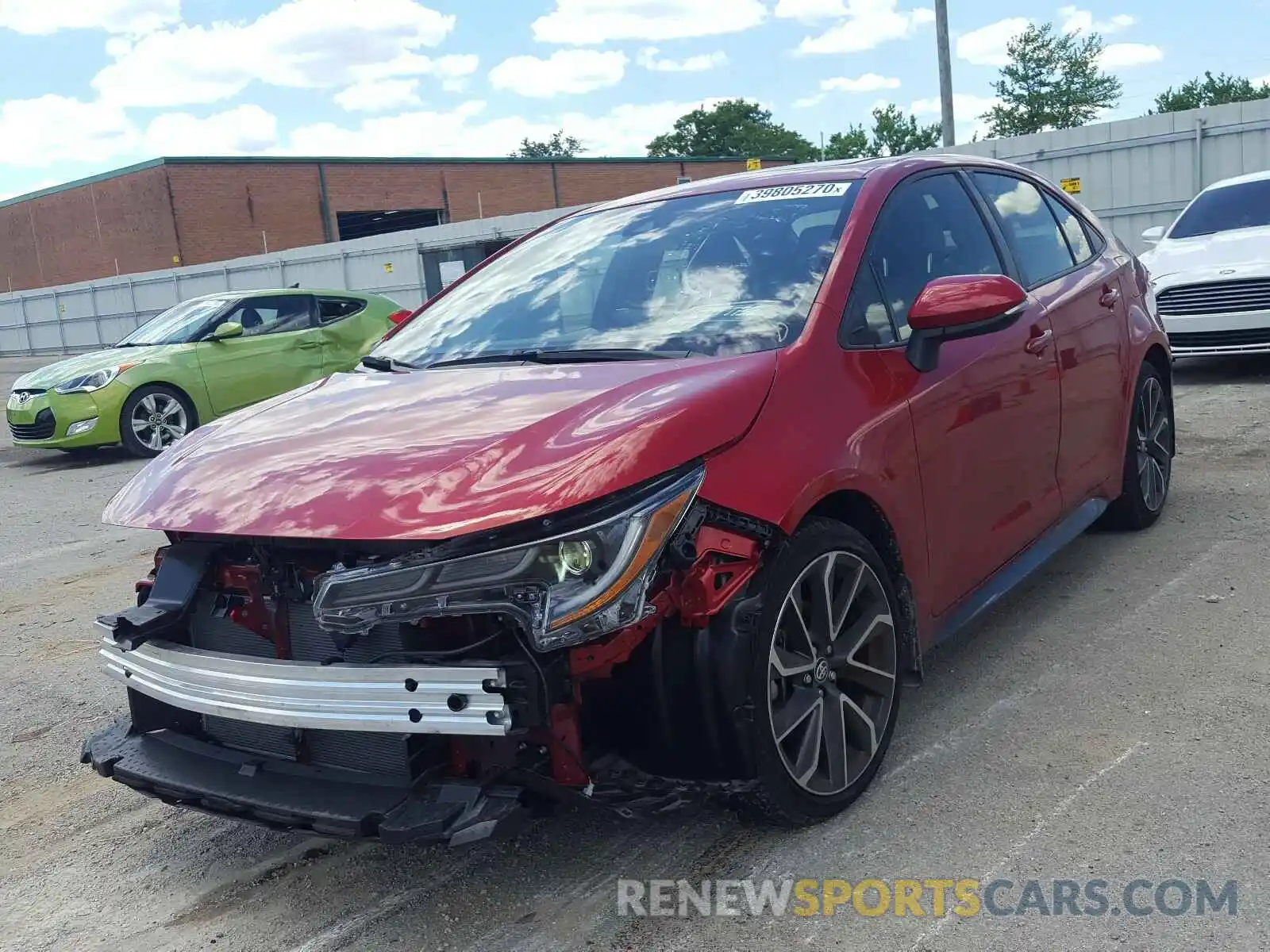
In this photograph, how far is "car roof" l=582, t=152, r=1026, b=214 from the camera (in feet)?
12.5

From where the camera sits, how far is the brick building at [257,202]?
4541cm

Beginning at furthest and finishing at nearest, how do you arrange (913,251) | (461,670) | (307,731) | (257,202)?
(257,202) < (913,251) < (307,731) < (461,670)

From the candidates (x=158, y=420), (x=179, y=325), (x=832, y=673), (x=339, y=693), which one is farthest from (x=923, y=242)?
(x=179, y=325)

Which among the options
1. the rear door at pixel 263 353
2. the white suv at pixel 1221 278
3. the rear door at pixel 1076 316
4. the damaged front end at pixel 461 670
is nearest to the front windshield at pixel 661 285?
the damaged front end at pixel 461 670

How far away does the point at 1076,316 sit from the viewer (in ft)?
14.7

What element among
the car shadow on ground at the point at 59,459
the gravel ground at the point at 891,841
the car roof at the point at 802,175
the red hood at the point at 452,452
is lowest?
the gravel ground at the point at 891,841

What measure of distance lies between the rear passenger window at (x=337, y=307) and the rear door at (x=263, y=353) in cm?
12

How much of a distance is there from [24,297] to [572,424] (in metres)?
41.1

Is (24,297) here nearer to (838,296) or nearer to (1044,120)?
(838,296)

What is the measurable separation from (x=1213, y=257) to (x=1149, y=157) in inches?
330

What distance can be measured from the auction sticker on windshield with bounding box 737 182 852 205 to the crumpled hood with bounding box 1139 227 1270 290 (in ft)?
23.3

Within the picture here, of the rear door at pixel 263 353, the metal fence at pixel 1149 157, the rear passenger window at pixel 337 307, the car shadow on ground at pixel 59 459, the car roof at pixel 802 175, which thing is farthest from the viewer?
the metal fence at pixel 1149 157

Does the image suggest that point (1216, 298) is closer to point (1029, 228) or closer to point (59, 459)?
point (1029, 228)

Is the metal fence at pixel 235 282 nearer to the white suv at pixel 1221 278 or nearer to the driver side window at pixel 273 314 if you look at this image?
the driver side window at pixel 273 314
